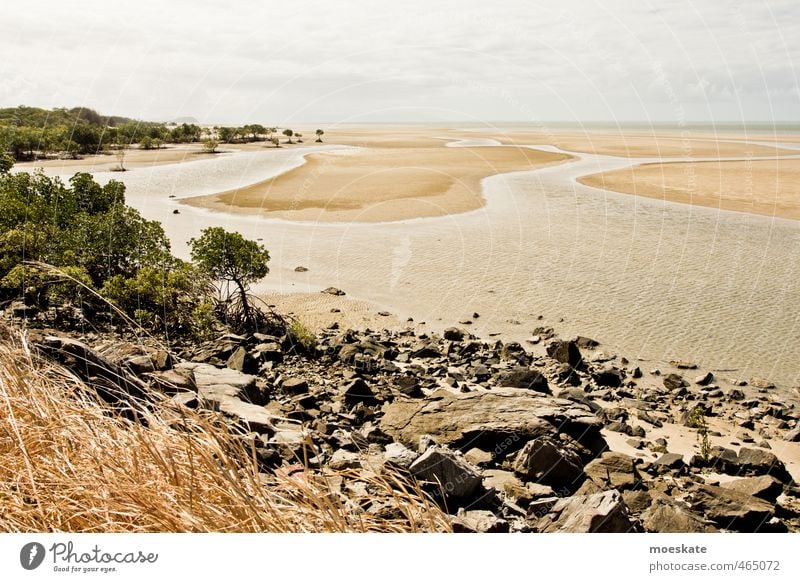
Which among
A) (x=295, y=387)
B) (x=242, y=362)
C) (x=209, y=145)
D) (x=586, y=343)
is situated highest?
(x=209, y=145)

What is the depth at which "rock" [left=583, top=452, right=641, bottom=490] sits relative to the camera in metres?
10.0

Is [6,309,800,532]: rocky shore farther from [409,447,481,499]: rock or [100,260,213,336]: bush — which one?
[100,260,213,336]: bush

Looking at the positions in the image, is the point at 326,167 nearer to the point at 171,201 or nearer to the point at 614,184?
the point at 171,201

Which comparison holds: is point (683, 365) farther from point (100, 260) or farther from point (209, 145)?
point (209, 145)

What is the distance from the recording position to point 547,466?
966 cm

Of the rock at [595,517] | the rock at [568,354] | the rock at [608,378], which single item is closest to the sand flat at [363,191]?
the rock at [568,354]

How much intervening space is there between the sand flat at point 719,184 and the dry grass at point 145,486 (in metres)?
40.2

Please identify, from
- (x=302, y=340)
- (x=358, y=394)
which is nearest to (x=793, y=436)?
(x=358, y=394)

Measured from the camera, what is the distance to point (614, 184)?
48625mm

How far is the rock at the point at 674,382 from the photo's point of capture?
624 inches

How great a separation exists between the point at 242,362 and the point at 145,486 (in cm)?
A: 1009

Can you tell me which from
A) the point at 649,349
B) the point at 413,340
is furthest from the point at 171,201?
the point at 649,349
